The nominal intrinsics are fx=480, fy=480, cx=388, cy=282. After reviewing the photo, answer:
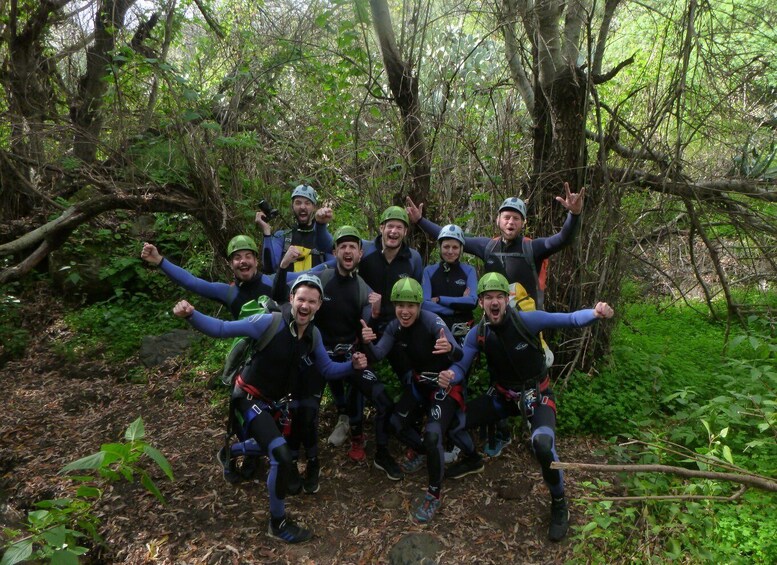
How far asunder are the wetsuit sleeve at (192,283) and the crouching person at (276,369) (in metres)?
0.94

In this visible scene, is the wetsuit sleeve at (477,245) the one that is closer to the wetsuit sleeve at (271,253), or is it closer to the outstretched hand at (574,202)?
the outstretched hand at (574,202)

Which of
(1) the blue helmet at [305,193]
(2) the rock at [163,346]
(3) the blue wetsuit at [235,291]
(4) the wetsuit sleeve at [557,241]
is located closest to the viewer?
(4) the wetsuit sleeve at [557,241]

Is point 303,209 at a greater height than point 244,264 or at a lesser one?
greater

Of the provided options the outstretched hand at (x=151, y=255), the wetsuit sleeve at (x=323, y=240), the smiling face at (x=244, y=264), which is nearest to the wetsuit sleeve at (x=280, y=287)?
the smiling face at (x=244, y=264)

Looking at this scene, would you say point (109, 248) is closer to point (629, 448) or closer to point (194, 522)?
point (194, 522)

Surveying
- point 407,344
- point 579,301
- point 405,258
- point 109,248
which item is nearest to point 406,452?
point 407,344

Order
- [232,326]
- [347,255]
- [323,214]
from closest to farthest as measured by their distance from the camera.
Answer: [232,326] < [347,255] < [323,214]

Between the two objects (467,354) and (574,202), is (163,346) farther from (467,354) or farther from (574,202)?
(574,202)

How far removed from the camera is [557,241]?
16.2 feet

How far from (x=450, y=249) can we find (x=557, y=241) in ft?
3.72

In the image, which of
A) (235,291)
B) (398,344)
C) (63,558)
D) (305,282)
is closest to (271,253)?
(235,291)

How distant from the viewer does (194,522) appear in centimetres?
454

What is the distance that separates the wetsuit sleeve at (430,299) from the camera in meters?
5.27

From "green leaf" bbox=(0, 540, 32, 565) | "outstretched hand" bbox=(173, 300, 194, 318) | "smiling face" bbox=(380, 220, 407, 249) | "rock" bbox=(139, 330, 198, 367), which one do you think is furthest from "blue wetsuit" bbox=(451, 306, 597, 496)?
"rock" bbox=(139, 330, 198, 367)
